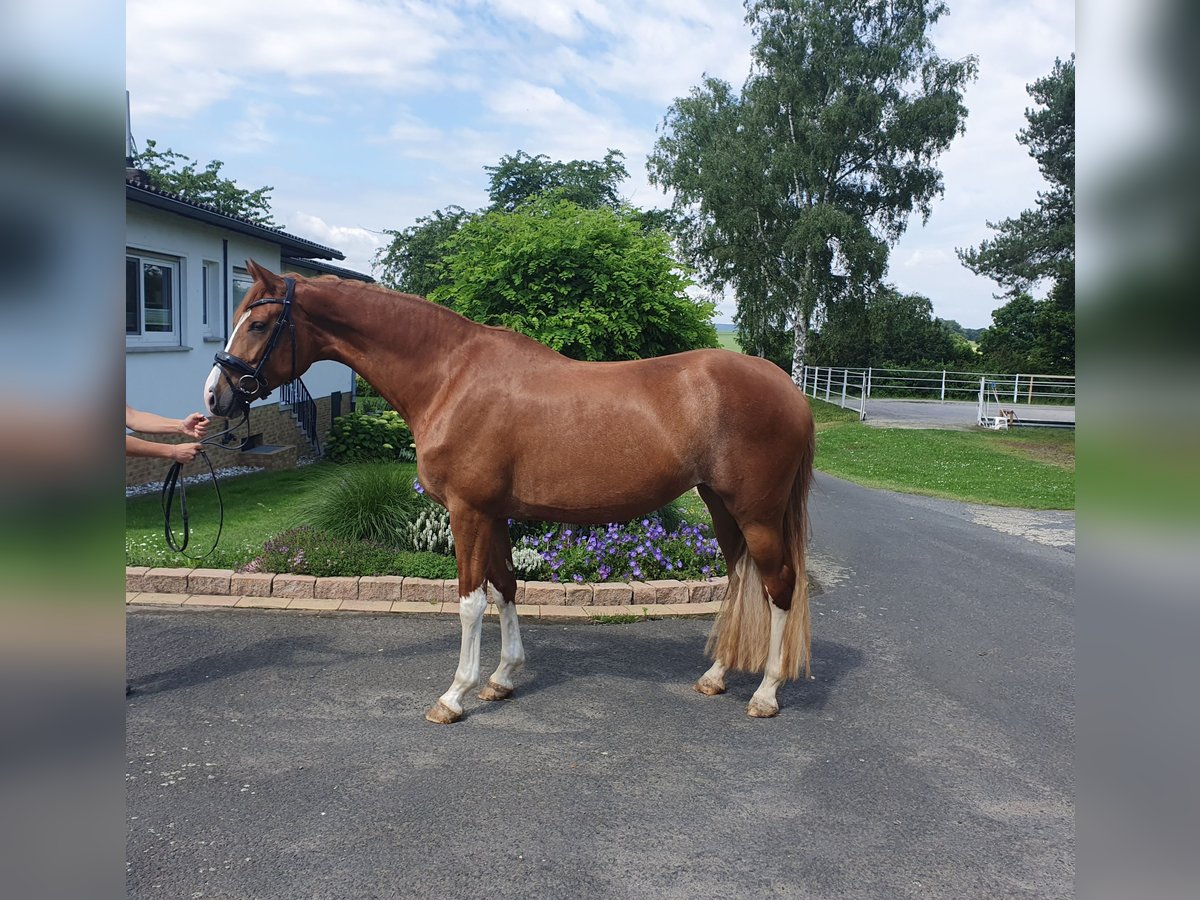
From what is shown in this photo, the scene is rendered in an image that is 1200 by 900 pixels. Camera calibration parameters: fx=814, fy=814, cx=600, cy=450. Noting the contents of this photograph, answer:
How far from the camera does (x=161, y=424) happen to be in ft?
10.8

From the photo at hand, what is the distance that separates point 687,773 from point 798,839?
644 millimetres

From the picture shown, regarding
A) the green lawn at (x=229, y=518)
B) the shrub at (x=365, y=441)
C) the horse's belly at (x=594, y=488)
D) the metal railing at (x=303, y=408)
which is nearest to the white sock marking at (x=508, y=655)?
the horse's belly at (x=594, y=488)

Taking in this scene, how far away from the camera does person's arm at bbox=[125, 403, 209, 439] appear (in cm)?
315

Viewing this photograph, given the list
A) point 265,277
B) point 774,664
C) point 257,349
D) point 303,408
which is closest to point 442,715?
point 774,664

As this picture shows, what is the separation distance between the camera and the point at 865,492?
12688mm

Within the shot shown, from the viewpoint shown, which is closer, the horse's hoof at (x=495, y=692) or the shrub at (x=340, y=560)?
the horse's hoof at (x=495, y=692)

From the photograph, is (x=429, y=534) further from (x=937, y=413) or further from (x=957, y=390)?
(x=957, y=390)

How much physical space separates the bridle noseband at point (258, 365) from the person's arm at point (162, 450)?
596 mm

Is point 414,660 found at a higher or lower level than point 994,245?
lower

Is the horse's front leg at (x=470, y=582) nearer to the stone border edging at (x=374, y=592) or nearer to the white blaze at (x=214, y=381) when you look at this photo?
the white blaze at (x=214, y=381)

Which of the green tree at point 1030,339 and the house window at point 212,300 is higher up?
the green tree at point 1030,339

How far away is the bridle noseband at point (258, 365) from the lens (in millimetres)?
3980
